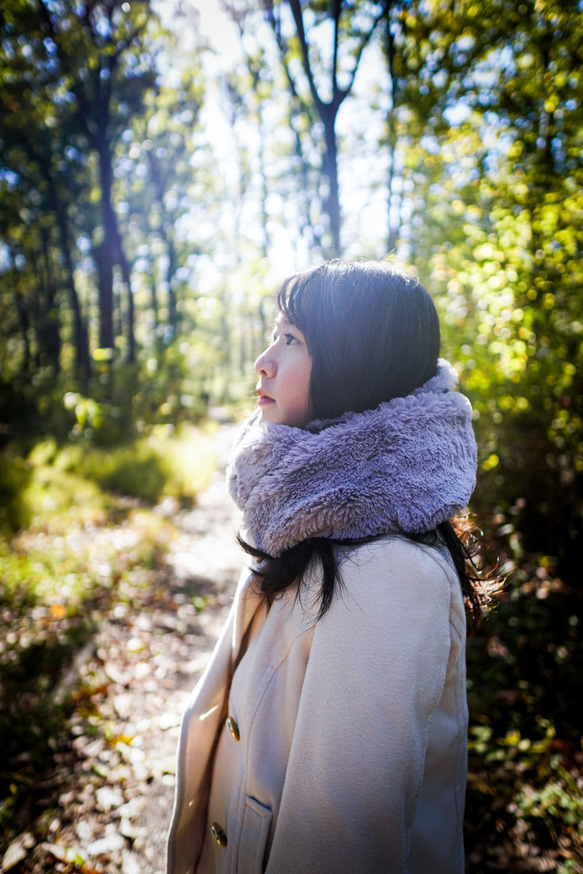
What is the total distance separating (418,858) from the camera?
4.02 ft

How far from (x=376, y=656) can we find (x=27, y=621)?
392cm

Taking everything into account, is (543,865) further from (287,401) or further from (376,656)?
(287,401)

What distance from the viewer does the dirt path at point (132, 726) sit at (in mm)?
2271

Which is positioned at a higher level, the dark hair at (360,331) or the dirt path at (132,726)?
the dark hair at (360,331)

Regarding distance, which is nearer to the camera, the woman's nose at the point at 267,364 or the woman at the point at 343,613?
the woman at the point at 343,613

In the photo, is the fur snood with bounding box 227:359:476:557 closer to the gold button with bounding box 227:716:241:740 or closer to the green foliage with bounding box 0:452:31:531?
the gold button with bounding box 227:716:241:740

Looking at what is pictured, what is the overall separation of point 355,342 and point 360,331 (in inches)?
1.3

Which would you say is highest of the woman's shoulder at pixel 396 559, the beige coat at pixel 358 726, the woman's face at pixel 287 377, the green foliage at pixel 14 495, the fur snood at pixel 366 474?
the woman's face at pixel 287 377

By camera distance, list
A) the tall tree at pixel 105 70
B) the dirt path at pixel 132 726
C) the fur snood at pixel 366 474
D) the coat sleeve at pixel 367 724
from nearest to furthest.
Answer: the coat sleeve at pixel 367 724 < the fur snood at pixel 366 474 < the dirt path at pixel 132 726 < the tall tree at pixel 105 70

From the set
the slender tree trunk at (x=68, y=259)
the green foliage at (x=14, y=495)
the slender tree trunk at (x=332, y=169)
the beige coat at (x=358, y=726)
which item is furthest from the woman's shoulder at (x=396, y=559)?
the slender tree trunk at (x=68, y=259)

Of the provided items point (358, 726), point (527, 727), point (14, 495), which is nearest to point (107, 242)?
point (14, 495)

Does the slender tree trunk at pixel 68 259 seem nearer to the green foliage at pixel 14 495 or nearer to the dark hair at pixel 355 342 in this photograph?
the green foliage at pixel 14 495

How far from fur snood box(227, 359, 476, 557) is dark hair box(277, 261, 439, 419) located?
65 millimetres

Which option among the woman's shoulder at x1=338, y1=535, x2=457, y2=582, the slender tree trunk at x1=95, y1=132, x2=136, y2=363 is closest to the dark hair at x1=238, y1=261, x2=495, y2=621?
the woman's shoulder at x1=338, y1=535, x2=457, y2=582
